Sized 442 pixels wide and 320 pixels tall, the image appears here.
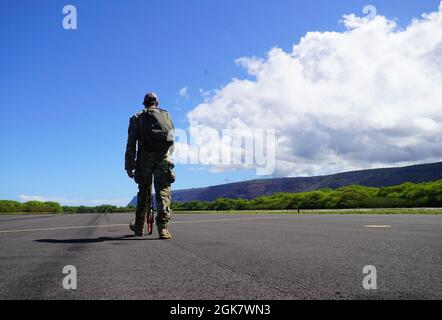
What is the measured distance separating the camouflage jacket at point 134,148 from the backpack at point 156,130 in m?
0.15

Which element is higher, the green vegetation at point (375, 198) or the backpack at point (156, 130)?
the backpack at point (156, 130)

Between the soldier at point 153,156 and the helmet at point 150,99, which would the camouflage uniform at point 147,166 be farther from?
the helmet at point 150,99

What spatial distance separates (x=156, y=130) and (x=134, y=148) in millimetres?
631

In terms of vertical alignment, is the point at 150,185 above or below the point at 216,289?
above

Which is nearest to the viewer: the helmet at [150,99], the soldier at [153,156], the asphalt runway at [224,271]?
the asphalt runway at [224,271]

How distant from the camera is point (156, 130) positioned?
7.84 metres

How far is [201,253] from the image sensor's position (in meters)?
5.53

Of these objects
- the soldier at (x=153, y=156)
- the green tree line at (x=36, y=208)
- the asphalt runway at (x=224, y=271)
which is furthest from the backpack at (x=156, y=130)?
the green tree line at (x=36, y=208)

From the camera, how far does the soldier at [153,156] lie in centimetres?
783

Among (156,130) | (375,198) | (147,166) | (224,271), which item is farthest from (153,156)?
(375,198)

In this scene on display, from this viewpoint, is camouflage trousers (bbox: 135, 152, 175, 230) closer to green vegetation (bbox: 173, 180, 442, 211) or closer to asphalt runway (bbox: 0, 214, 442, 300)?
asphalt runway (bbox: 0, 214, 442, 300)
